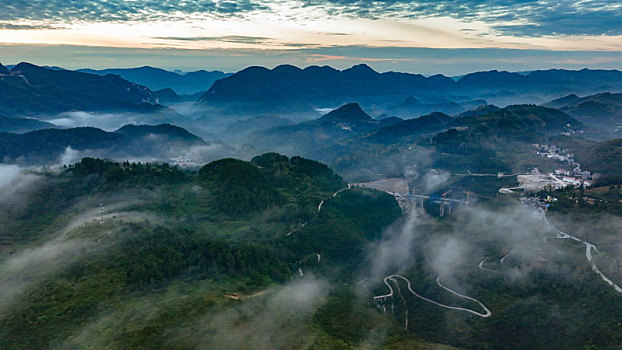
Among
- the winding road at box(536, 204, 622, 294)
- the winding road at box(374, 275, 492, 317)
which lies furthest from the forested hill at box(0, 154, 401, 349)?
the winding road at box(536, 204, 622, 294)

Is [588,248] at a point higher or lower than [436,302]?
higher

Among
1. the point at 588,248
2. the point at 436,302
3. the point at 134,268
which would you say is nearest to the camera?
the point at 134,268

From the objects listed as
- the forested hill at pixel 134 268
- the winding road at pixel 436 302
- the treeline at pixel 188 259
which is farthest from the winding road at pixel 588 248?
the treeline at pixel 188 259

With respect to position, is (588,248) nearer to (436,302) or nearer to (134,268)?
(436,302)

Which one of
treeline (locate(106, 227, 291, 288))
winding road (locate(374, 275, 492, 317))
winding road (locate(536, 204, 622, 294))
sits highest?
winding road (locate(536, 204, 622, 294))

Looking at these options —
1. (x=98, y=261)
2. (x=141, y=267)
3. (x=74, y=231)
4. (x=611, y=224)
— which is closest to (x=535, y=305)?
(x=611, y=224)

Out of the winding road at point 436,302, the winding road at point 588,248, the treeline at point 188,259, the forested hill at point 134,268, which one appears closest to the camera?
the forested hill at point 134,268

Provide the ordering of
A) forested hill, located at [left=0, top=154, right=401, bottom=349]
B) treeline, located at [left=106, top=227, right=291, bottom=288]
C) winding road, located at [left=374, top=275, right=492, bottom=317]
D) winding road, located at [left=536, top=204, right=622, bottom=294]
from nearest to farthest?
forested hill, located at [left=0, top=154, right=401, bottom=349]
winding road, located at [left=536, top=204, right=622, bottom=294]
winding road, located at [left=374, top=275, right=492, bottom=317]
treeline, located at [left=106, top=227, right=291, bottom=288]

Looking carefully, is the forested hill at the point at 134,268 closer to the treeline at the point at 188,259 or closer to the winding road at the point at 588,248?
the treeline at the point at 188,259

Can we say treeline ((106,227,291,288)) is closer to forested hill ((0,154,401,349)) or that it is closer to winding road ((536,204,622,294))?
forested hill ((0,154,401,349))

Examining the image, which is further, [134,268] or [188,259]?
[188,259]

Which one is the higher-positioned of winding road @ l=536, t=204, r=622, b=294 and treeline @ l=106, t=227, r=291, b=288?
winding road @ l=536, t=204, r=622, b=294

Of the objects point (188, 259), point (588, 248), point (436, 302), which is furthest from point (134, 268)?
point (588, 248)
